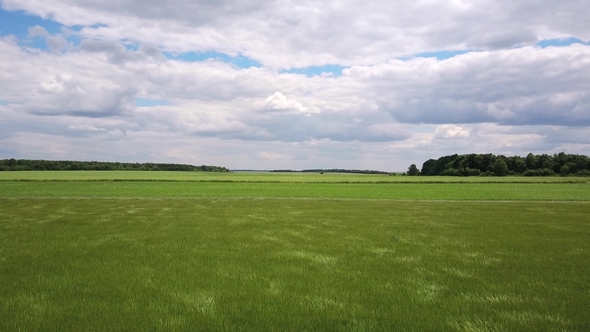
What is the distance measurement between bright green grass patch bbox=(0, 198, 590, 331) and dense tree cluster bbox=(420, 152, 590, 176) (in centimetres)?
14807

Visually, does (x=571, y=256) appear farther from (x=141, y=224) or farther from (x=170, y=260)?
(x=141, y=224)

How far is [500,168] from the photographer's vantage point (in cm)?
15325

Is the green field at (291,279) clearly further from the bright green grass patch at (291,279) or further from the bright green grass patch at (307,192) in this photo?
the bright green grass patch at (307,192)

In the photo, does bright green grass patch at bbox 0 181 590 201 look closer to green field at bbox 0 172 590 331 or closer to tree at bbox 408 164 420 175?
green field at bbox 0 172 590 331

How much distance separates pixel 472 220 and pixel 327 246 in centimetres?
1358

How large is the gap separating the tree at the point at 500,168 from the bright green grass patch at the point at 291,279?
147026mm

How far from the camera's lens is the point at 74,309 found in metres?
8.00

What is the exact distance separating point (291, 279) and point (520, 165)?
172 metres

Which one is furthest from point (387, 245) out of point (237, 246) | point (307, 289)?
point (307, 289)

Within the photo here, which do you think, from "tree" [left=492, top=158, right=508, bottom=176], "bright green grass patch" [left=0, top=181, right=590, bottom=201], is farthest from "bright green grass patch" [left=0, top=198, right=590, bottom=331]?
"tree" [left=492, top=158, right=508, bottom=176]

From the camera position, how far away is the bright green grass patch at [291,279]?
295 inches

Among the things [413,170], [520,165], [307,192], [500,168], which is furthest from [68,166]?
[520,165]

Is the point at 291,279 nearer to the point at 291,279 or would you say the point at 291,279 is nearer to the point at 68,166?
the point at 291,279

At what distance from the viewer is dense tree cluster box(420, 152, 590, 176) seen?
14812 centimetres
